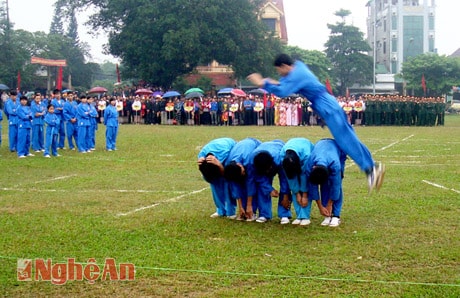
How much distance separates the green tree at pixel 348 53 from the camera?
219ft

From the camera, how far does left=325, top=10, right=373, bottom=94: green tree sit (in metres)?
66.6

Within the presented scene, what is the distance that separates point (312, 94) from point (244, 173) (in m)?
1.42

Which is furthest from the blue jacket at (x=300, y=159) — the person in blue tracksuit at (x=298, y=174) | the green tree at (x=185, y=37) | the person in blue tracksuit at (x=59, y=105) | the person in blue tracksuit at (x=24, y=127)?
the green tree at (x=185, y=37)

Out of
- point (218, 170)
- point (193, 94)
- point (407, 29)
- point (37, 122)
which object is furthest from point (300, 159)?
point (407, 29)

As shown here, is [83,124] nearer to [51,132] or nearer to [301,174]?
[51,132]

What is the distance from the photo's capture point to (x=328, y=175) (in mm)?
8188

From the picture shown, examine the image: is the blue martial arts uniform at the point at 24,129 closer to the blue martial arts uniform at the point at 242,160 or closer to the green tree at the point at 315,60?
the blue martial arts uniform at the point at 242,160

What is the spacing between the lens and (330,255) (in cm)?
701

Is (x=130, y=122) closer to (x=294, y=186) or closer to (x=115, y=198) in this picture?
(x=115, y=198)

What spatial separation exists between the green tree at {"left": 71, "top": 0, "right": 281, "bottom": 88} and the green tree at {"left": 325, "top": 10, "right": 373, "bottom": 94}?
835 inches

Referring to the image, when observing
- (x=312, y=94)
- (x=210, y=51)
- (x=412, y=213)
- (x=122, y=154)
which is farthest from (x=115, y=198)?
(x=210, y=51)

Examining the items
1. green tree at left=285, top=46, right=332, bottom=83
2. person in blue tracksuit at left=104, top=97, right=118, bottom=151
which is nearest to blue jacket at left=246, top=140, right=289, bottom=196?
person in blue tracksuit at left=104, top=97, right=118, bottom=151

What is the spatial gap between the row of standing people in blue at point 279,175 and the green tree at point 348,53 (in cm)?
5981

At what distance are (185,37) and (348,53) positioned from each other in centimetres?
2917
